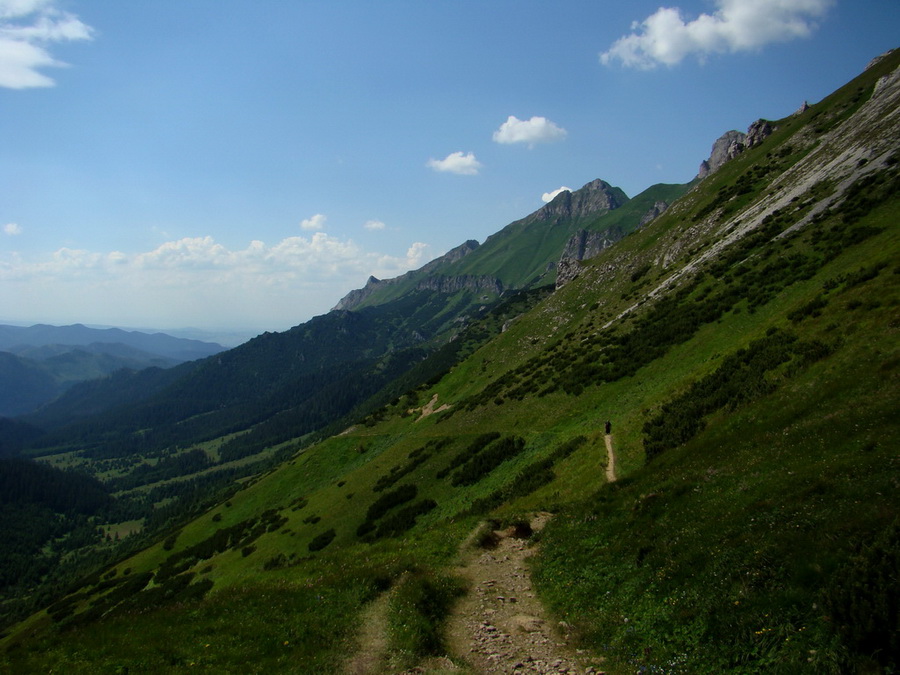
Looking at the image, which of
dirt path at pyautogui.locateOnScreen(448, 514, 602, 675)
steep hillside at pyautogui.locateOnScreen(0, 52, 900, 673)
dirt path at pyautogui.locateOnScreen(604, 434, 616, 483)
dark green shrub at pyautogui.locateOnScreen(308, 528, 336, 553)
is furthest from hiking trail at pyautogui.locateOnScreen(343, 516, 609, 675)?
dark green shrub at pyautogui.locateOnScreen(308, 528, 336, 553)

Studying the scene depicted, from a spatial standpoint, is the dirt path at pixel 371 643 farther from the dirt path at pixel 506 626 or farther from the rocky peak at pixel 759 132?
the rocky peak at pixel 759 132

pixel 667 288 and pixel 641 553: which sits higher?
pixel 667 288

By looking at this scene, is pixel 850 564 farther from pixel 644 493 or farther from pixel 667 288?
pixel 667 288

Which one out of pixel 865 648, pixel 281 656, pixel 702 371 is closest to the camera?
pixel 865 648

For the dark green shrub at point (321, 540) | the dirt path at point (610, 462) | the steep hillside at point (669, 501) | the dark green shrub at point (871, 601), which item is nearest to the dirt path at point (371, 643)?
the steep hillside at point (669, 501)

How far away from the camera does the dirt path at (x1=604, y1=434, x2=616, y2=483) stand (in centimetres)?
2891

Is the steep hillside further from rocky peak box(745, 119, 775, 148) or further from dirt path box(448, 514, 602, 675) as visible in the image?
rocky peak box(745, 119, 775, 148)

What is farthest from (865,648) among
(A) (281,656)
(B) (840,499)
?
(A) (281,656)

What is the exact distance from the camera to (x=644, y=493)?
22.3 meters

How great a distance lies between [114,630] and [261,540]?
47223 mm

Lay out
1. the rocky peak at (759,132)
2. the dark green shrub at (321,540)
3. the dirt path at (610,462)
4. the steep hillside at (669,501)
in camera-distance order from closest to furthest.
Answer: the steep hillside at (669,501) < the dirt path at (610,462) < the dark green shrub at (321,540) < the rocky peak at (759,132)

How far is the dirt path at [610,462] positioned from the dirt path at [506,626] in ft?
28.9

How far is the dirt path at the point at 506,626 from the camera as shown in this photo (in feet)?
45.1

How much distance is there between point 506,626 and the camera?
16.4 meters
